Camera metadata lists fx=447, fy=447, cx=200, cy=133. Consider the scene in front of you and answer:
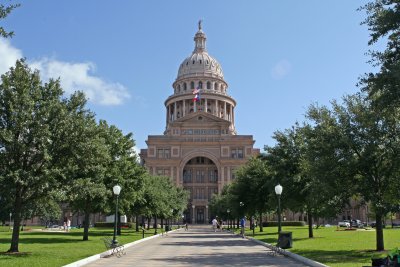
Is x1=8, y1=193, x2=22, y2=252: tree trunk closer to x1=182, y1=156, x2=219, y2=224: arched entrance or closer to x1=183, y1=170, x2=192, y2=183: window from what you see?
x1=182, y1=156, x2=219, y2=224: arched entrance

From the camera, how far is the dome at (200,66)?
487 feet

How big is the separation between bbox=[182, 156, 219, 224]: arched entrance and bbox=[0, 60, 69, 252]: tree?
97.2m

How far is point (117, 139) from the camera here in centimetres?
3856

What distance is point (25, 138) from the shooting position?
73.3ft

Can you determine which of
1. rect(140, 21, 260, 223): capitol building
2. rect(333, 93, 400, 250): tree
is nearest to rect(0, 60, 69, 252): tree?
rect(333, 93, 400, 250): tree

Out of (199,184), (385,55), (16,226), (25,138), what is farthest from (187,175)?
(385,55)

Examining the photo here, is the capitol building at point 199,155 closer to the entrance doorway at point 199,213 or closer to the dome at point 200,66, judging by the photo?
the entrance doorway at point 199,213

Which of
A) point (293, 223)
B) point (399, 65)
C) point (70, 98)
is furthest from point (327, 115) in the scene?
point (293, 223)

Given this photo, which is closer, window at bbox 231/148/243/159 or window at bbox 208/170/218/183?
window at bbox 231/148/243/159

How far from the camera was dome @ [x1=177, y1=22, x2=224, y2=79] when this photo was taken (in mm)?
148375

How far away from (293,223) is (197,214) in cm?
3918

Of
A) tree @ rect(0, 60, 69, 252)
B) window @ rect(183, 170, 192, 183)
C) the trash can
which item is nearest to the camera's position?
tree @ rect(0, 60, 69, 252)

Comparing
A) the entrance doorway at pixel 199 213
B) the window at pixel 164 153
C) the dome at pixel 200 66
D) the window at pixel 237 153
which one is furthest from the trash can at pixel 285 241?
the dome at pixel 200 66

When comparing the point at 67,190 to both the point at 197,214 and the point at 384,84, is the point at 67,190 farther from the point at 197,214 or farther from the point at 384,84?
the point at 197,214
